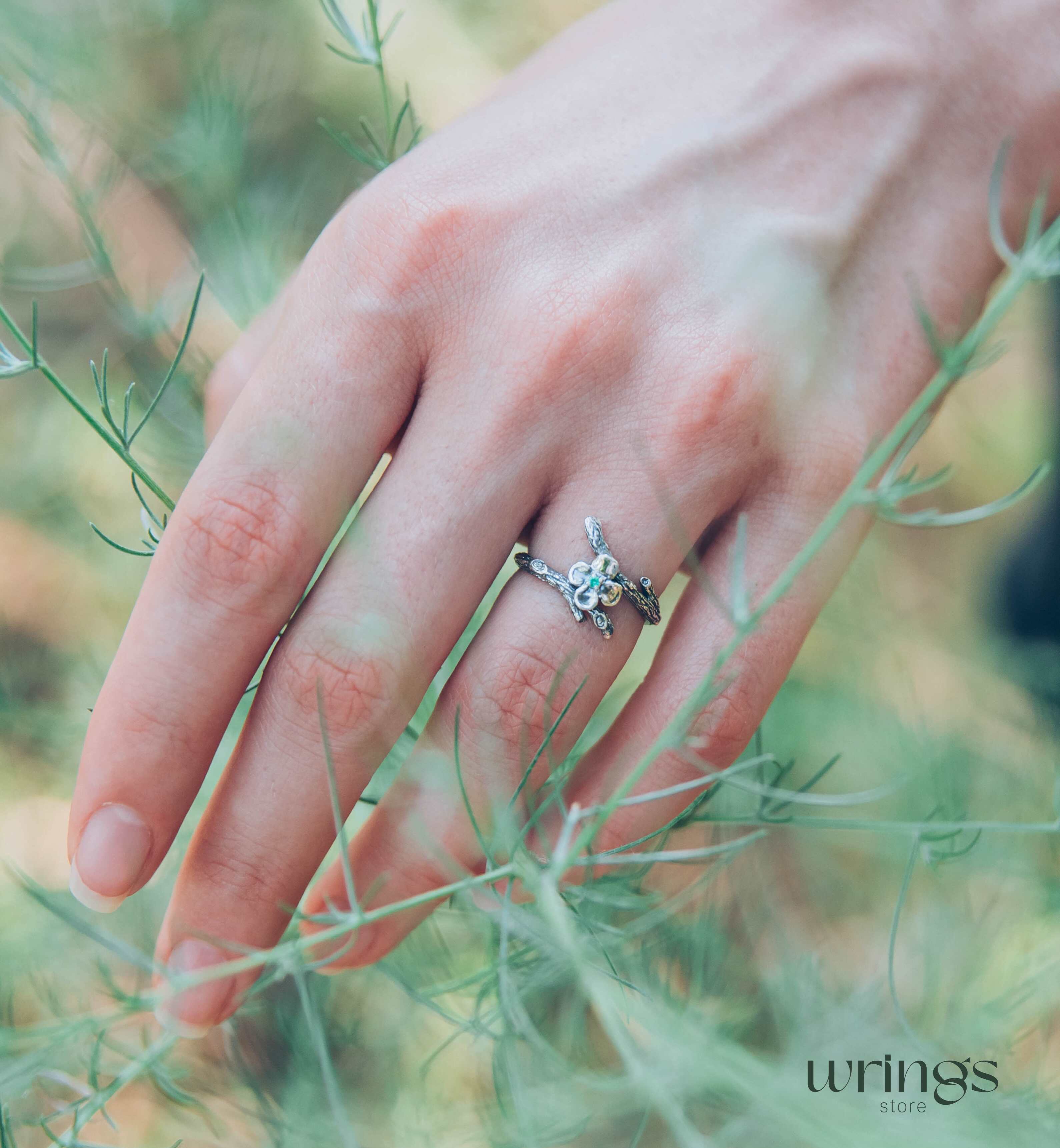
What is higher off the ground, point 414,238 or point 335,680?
point 414,238

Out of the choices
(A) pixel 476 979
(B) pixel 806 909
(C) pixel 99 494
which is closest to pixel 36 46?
(C) pixel 99 494

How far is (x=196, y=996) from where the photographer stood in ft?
1.62

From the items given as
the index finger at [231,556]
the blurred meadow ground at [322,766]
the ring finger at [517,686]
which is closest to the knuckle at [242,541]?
the index finger at [231,556]

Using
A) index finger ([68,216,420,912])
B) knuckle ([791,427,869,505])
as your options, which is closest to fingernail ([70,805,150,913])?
index finger ([68,216,420,912])

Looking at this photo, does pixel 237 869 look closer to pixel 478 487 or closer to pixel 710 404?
pixel 478 487

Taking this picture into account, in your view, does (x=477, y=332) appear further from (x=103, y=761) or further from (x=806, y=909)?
(x=806, y=909)

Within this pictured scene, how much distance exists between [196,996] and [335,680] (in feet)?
0.61

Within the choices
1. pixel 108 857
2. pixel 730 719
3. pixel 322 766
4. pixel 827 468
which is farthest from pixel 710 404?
pixel 108 857

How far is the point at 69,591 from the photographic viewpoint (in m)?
1.08

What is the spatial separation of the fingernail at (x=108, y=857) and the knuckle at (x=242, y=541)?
0.43ft

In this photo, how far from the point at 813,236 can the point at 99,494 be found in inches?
32.7

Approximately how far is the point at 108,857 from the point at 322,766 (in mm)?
125

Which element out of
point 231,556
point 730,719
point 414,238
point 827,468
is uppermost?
point 414,238

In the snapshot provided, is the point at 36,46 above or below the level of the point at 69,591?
above
